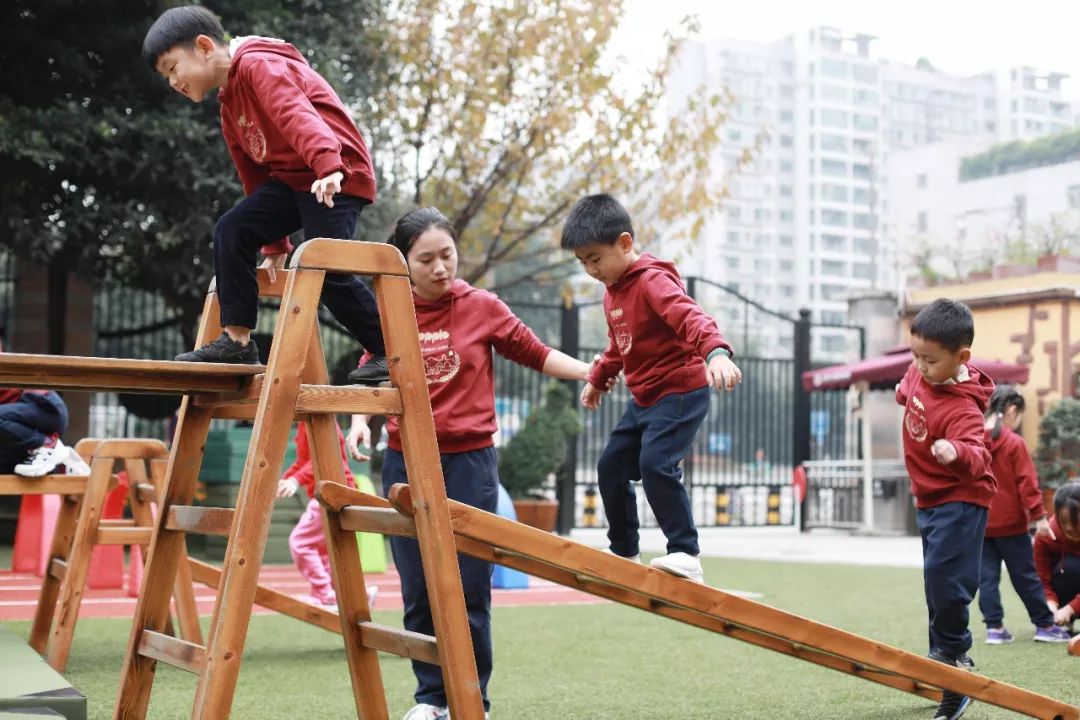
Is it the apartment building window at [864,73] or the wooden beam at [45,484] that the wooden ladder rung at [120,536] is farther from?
the apartment building window at [864,73]

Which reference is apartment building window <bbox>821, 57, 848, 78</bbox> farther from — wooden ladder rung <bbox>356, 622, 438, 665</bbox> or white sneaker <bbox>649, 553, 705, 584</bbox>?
wooden ladder rung <bbox>356, 622, 438, 665</bbox>

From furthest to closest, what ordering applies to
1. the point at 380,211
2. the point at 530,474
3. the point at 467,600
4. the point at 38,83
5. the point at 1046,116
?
the point at 1046,116
the point at 530,474
the point at 380,211
the point at 38,83
the point at 467,600

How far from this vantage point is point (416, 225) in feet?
13.9

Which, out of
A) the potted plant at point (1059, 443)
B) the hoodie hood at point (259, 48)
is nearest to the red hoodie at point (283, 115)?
the hoodie hood at point (259, 48)

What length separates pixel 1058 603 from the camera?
23.0 feet

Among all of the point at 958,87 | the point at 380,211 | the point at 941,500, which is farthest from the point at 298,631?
the point at 958,87

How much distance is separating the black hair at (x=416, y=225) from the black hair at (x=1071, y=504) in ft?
12.7

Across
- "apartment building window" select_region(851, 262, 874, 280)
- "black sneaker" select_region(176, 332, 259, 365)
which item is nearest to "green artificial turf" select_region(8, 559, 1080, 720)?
"black sneaker" select_region(176, 332, 259, 365)

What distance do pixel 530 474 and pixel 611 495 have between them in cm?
960

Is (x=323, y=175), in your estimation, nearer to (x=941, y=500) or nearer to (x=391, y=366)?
(x=391, y=366)

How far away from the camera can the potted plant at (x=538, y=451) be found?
13.8 metres

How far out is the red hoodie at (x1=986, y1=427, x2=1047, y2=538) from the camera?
678 centimetres

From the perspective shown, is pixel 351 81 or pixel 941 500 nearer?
pixel 941 500

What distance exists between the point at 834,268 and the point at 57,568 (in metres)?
105
